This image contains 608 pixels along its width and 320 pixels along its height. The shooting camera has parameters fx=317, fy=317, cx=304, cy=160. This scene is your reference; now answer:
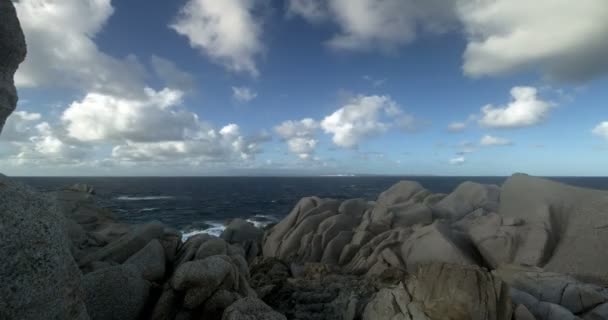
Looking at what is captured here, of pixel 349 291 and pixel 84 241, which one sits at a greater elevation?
pixel 84 241

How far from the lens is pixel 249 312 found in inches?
326

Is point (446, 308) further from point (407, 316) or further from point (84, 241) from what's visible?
point (84, 241)

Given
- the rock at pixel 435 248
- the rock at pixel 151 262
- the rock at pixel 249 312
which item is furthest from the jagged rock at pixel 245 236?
the rock at pixel 249 312

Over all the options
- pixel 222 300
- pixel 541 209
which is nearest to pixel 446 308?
pixel 222 300

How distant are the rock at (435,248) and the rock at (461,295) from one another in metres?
9.29

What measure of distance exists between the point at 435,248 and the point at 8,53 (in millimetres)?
19579

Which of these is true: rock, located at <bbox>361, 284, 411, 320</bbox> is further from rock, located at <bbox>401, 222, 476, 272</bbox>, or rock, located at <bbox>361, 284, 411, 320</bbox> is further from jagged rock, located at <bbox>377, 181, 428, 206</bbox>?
jagged rock, located at <bbox>377, 181, 428, 206</bbox>

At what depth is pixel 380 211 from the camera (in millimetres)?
25594

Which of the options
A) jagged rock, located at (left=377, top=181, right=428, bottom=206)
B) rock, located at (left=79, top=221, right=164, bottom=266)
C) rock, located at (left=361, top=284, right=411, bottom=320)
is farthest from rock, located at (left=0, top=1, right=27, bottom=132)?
jagged rock, located at (left=377, top=181, right=428, bottom=206)

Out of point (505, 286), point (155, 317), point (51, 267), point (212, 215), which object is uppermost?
point (51, 267)

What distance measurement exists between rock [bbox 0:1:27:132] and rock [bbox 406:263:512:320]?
34.7 feet

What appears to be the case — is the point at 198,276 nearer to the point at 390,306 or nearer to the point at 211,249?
the point at 211,249

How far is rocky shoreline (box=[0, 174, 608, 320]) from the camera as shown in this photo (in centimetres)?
599

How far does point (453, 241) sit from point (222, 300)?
15.1 meters
